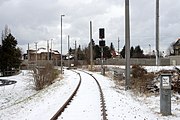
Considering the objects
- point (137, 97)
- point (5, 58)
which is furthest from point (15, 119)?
point (5, 58)

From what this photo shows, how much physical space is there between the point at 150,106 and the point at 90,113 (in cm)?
395

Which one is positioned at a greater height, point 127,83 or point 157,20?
point 157,20

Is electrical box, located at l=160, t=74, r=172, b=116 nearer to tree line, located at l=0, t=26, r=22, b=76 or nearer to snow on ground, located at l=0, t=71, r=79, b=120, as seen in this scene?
snow on ground, located at l=0, t=71, r=79, b=120

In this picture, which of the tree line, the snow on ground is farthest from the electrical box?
the tree line

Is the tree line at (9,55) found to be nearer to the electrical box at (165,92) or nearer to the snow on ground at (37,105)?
the snow on ground at (37,105)

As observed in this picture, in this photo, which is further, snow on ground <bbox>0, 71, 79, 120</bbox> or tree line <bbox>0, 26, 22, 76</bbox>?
tree line <bbox>0, 26, 22, 76</bbox>

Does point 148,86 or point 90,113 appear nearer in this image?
point 90,113

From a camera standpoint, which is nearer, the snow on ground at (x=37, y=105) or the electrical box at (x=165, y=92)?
the electrical box at (x=165, y=92)

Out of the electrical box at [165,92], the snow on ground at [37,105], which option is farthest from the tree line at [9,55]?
the electrical box at [165,92]

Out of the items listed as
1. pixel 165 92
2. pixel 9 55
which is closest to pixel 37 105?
pixel 165 92

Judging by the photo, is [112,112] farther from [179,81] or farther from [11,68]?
[11,68]

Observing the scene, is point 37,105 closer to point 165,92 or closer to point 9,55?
point 165,92

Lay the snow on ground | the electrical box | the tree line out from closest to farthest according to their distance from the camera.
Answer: the electrical box, the snow on ground, the tree line

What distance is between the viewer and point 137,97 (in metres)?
19.4
